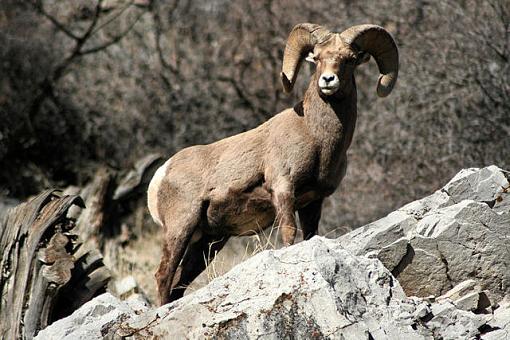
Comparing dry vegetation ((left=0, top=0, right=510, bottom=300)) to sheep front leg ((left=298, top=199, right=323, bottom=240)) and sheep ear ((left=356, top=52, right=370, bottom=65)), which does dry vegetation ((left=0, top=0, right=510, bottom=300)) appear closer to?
sheep front leg ((left=298, top=199, right=323, bottom=240))

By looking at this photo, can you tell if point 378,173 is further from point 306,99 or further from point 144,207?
point 306,99

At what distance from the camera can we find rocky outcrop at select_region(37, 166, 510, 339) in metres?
6.57

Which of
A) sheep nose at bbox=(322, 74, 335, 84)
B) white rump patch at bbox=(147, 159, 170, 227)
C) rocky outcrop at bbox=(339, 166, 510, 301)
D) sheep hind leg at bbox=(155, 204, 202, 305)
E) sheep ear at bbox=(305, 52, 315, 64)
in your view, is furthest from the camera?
white rump patch at bbox=(147, 159, 170, 227)

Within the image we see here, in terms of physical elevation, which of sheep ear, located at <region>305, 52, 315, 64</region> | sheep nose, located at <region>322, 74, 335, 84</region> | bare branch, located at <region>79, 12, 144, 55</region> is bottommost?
sheep nose, located at <region>322, 74, 335, 84</region>

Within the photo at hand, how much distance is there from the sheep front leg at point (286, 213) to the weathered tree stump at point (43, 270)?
9.24 ft

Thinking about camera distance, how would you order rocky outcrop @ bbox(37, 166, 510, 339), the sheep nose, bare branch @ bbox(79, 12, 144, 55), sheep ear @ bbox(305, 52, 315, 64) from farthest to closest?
bare branch @ bbox(79, 12, 144, 55) → sheep ear @ bbox(305, 52, 315, 64) → the sheep nose → rocky outcrop @ bbox(37, 166, 510, 339)

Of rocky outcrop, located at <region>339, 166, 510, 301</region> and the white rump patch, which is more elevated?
the white rump patch

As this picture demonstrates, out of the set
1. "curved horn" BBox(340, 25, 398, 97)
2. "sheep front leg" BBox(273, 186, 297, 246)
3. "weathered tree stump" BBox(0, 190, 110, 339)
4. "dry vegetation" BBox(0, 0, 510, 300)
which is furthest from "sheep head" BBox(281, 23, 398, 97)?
"dry vegetation" BBox(0, 0, 510, 300)

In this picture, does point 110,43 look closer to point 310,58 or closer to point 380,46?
point 310,58

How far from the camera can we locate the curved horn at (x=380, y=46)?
8461mm

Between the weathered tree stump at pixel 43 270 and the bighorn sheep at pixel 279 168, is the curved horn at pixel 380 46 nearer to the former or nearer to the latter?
the bighorn sheep at pixel 279 168

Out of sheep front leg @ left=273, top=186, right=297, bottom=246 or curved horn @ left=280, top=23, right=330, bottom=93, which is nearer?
sheep front leg @ left=273, top=186, right=297, bottom=246

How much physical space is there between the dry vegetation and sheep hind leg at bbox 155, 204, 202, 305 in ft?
21.1

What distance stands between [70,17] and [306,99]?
8405 mm
